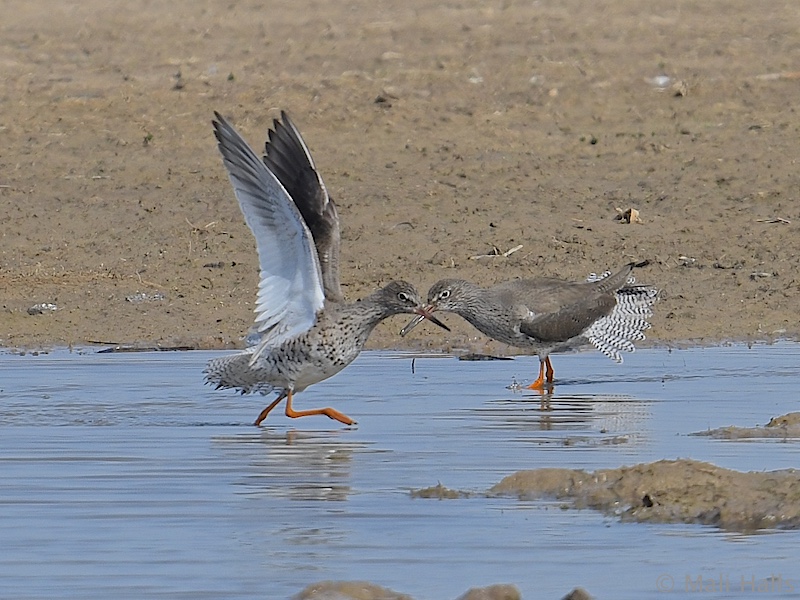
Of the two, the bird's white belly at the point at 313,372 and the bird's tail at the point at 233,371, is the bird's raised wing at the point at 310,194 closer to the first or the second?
the bird's white belly at the point at 313,372

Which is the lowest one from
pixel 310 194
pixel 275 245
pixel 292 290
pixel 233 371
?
pixel 233 371

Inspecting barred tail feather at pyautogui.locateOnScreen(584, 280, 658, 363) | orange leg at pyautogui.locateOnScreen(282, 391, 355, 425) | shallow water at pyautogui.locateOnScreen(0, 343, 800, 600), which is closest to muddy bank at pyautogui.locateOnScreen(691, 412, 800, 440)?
shallow water at pyautogui.locateOnScreen(0, 343, 800, 600)

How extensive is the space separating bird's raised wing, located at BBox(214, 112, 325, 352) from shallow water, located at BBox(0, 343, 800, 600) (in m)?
0.57

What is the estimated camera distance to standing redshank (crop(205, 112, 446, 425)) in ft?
30.6

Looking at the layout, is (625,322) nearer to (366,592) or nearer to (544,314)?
(544,314)

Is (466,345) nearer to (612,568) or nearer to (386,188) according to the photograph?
(386,188)

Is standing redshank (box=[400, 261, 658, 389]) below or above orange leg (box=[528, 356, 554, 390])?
above

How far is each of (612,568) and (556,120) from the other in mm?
11232

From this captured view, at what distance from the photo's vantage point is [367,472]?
26.3ft

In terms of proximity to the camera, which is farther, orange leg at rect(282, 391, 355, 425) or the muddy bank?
orange leg at rect(282, 391, 355, 425)

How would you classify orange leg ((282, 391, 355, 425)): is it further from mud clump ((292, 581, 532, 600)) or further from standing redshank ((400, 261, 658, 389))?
mud clump ((292, 581, 532, 600))

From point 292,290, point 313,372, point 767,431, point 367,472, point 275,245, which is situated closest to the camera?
point 367,472

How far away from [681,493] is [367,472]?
1503 millimetres

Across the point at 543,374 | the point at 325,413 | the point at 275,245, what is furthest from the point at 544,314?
the point at 275,245
